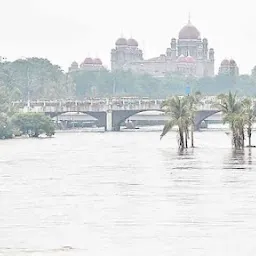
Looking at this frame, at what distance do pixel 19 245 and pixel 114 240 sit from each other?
344 cm

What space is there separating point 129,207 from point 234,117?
50050 millimetres

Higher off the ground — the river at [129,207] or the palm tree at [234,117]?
the palm tree at [234,117]

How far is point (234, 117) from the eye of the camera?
100438 mm

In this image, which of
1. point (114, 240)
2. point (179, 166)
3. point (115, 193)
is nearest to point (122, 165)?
point (179, 166)

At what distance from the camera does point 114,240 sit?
138 ft

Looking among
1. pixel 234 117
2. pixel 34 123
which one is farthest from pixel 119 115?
pixel 234 117

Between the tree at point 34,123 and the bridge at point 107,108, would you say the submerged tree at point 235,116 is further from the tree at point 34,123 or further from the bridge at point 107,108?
the bridge at point 107,108

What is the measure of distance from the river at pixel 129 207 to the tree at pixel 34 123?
2389 inches

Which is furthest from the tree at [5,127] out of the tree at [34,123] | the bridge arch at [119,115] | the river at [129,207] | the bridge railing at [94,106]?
the river at [129,207]

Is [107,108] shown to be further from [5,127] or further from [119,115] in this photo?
[5,127]

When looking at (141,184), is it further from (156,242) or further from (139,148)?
(139,148)

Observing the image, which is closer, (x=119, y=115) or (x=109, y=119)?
(x=109, y=119)

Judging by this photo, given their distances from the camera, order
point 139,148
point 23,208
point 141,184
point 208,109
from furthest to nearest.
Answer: point 208,109, point 139,148, point 141,184, point 23,208

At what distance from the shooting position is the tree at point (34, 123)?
148000 mm
